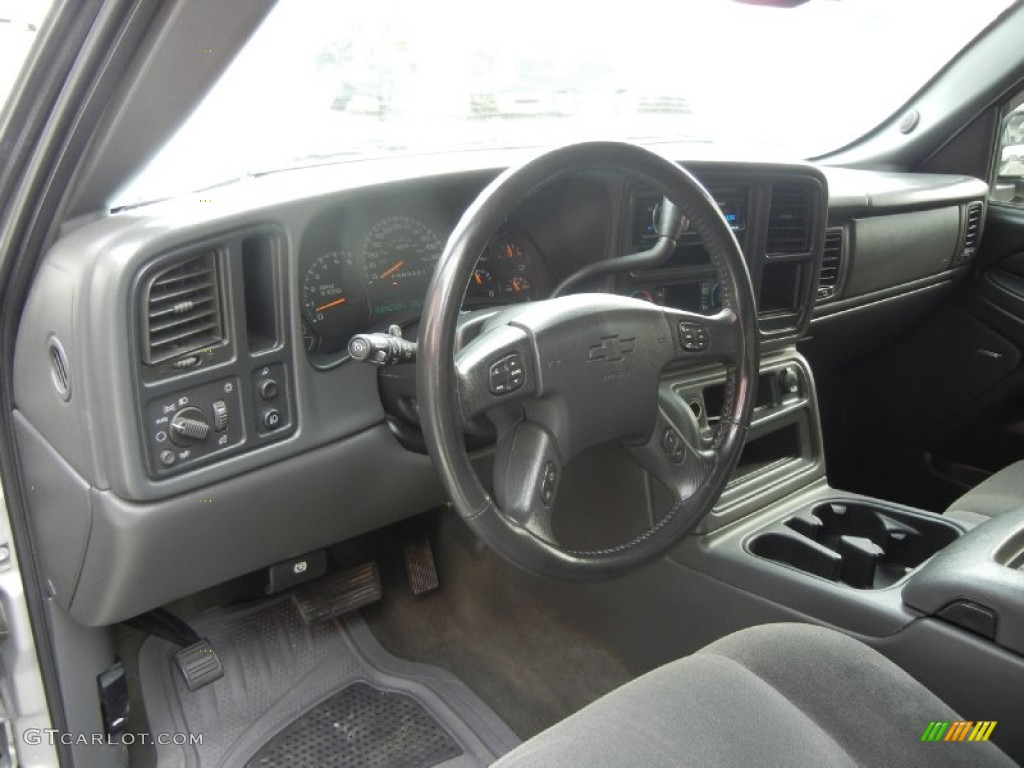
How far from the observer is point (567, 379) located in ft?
4.07

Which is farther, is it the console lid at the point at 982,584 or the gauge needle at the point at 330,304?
the gauge needle at the point at 330,304

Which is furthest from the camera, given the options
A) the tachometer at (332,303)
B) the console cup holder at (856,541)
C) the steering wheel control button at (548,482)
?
the console cup holder at (856,541)

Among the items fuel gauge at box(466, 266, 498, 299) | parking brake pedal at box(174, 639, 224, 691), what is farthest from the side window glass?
parking brake pedal at box(174, 639, 224, 691)

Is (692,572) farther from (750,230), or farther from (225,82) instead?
(225,82)

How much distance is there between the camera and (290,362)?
1.42 m

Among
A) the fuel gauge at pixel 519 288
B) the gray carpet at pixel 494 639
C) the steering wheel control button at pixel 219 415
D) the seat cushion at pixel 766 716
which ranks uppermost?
the fuel gauge at pixel 519 288

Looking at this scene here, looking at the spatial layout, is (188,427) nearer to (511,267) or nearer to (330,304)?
(330,304)

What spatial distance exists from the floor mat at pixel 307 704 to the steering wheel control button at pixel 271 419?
77 centimetres

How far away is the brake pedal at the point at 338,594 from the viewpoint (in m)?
2.07

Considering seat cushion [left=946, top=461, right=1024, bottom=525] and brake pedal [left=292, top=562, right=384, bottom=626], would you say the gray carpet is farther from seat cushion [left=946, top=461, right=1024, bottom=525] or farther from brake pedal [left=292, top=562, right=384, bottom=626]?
seat cushion [left=946, top=461, right=1024, bottom=525]

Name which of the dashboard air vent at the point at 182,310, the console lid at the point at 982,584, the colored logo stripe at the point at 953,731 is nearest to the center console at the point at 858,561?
the console lid at the point at 982,584

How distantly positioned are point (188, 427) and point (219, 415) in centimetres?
6

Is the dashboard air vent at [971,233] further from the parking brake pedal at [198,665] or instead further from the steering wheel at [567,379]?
the parking brake pedal at [198,665]

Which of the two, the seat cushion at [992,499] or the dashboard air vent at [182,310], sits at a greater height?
the dashboard air vent at [182,310]
